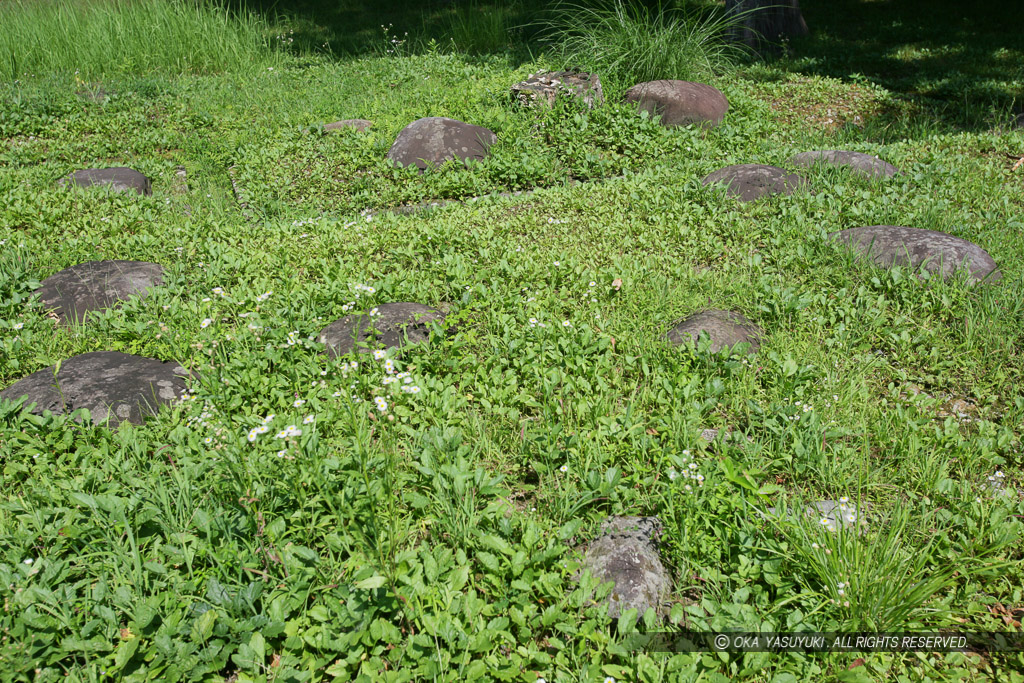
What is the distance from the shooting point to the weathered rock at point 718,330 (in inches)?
146

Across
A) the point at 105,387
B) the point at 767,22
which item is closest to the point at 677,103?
the point at 767,22

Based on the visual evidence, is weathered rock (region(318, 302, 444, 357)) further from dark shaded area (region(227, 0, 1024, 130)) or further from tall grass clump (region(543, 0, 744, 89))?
dark shaded area (region(227, 0, 1024, 130))

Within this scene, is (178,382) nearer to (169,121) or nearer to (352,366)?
(352,366)

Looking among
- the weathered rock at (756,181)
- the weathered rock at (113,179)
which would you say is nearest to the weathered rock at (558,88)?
the weathered rock at (756,181)

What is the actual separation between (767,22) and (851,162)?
266 inches

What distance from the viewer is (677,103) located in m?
7.50

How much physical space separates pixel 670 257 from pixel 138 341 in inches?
136

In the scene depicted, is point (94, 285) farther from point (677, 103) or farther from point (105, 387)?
point (677, 103)

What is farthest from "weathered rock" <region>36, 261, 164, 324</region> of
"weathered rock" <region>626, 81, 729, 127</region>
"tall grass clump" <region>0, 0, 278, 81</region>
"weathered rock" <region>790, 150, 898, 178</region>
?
"tall grass clump" <region>0, 0, 278, 81</region>

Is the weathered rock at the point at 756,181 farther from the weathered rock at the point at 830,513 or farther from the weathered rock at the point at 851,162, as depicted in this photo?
the weathered rock at the point at 830,513

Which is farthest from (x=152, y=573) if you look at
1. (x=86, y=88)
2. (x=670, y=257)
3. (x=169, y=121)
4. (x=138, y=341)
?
(x=86, y=88)

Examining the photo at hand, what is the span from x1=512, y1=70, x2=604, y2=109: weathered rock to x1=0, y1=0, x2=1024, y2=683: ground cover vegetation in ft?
1.11

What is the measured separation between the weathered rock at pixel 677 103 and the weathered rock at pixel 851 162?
59.6 inches

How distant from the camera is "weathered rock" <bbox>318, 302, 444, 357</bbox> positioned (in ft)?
12.0
